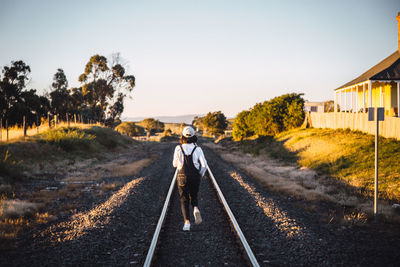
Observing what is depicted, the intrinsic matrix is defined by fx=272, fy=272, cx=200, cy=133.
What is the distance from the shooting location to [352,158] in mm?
14219

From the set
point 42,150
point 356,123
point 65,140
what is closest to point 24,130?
point 42,150

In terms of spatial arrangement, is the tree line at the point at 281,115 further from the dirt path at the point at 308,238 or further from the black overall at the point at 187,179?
the black overall at the point at 187,179

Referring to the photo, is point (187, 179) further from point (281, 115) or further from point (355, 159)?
point (281, 115)

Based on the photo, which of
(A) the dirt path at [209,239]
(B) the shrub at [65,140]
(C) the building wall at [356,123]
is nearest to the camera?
(A) the dirt path at [209,239]

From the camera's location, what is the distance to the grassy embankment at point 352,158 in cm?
1053

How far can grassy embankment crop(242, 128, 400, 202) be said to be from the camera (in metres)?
10.5

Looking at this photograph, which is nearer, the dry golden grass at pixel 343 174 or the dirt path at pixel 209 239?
the dirt path at pixel 209 239

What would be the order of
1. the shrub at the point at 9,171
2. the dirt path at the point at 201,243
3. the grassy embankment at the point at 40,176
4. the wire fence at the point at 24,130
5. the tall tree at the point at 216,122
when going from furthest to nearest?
the tall tree at the point at 216,122 < the wire fence at the point at 24,130 < the shrub at the point at 9,171 < the grassy embankment at the point at 40,176 < the dirt path at the point at 201,243

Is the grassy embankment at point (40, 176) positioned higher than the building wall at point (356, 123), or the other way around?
the building wall at point (356, 123)

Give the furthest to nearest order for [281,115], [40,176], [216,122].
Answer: [216,122] < [281,115] < [40,176]

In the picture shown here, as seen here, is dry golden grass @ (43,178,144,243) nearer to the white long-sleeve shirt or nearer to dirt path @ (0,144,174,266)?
dirt path @ (0,144,174,266)

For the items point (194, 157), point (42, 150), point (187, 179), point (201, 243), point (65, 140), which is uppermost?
point (194, 157)

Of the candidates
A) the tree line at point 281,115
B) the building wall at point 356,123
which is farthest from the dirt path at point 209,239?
the tree line at point 281,115

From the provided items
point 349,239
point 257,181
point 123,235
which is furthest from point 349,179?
point 123,235
